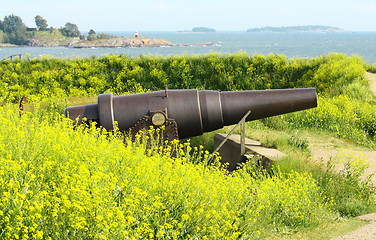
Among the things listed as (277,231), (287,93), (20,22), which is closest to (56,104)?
(287,93)

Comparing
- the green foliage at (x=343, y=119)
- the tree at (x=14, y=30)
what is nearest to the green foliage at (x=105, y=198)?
the green foliage at (x=343, y=119)

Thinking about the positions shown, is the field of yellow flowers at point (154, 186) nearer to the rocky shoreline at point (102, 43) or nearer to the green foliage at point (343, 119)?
the green foliage at point (343, 119)

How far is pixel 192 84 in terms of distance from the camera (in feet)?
54.5

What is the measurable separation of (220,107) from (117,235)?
173 inches

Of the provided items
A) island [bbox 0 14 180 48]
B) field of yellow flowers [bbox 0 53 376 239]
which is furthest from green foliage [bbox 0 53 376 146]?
island [bbox 0 14 180 48]

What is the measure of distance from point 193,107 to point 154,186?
10.9 feet

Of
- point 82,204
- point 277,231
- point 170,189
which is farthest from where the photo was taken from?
point 277,231

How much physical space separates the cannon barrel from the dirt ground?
1388 millimetres

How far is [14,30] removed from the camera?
17038 centimetres

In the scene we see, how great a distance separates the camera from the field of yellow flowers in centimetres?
355

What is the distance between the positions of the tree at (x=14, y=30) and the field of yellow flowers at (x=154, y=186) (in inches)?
6514

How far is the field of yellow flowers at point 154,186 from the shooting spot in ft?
11.7

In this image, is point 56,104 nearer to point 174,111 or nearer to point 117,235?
point 174,111

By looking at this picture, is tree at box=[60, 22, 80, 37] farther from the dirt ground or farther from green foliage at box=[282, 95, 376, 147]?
green foliage at box=[282, 95, 376, 147]
